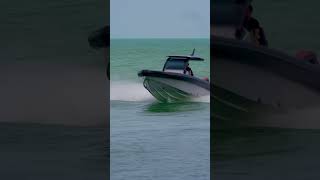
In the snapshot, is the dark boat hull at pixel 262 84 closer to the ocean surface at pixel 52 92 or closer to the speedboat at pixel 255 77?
the speedboat at pixel 255 77

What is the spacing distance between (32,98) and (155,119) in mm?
1148

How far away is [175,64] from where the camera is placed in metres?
6.22

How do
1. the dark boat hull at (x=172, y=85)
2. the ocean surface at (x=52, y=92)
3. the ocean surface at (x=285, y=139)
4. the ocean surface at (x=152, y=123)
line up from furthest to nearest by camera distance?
the dark boat hull at (x=172, y=85) → the ocean surface at (x=152, y=123) → the ocean surface at (x=52, y=92) → the ocean surface at (x=285, y=139)

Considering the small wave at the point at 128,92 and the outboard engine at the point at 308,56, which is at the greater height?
the outboard engine at the point at 308,56

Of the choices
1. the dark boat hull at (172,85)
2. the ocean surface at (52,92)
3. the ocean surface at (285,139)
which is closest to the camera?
the ocean surface at (285,139)

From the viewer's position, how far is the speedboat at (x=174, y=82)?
20.2ft

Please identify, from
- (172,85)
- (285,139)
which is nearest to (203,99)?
(172,85)

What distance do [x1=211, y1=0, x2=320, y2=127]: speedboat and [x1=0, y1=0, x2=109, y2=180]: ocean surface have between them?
3.04ft

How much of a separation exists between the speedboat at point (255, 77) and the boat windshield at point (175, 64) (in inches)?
29.6

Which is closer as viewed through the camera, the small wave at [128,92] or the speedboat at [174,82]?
the small wave at [128,92]

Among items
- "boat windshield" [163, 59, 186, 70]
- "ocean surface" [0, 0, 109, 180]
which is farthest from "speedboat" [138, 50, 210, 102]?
"ocean surface" [0, 0, 109, 180]

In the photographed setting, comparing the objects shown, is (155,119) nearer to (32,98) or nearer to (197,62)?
(197,62)

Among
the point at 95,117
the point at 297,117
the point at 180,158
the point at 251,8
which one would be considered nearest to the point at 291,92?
the point at 297,117

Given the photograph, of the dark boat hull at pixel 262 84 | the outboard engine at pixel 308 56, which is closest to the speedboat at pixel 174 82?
the dark boat hull at pixel 262 84
